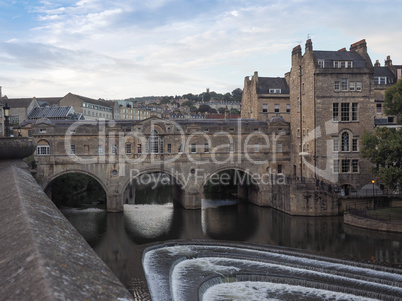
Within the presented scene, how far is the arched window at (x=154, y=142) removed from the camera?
4310 centimetres

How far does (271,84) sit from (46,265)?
53.8 meters

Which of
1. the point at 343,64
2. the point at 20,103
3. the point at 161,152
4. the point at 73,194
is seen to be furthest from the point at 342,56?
the point at 20,103

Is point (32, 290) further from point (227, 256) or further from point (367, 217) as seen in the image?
point (367, 217)

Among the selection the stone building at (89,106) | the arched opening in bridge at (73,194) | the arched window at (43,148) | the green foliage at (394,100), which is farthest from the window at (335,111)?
the stone building at (89,106)

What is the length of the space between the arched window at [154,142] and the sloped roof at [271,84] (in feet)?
58.2

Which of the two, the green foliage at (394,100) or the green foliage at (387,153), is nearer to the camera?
the green foliage at (387,153)

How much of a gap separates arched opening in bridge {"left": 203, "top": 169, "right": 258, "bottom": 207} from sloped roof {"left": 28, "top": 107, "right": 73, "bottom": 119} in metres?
31.4

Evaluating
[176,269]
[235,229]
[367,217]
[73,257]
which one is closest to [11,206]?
[73,257]

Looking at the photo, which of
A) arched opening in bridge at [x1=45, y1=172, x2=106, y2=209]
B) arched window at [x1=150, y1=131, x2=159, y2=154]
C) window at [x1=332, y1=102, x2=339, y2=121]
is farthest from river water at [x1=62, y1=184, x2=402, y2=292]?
window at [x1=332, y1=102, x2=339, y2=121]

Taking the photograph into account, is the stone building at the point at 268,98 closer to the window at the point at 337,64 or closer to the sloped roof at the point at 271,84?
the sloped roof at the point at 271,84

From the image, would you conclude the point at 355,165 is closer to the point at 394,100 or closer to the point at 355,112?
the point at 355,112

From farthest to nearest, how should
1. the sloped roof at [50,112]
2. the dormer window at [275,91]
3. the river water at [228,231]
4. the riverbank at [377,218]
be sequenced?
the sloped roof at [50,112], the dormer window at [275,91], the riverbank at [377,218], the river water at [228,231]

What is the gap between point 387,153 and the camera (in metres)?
33.2

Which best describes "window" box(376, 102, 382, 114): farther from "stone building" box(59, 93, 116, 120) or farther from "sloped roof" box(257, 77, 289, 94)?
"stone building" box(59, 93, 116, 120)
